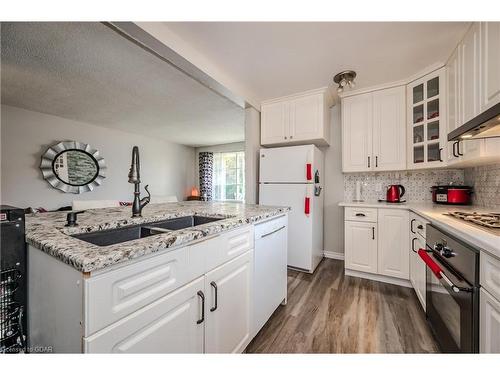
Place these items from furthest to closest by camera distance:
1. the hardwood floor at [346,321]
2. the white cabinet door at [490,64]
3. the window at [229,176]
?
the window at [229,176], the hardwood floor at [346,321], the white cabinet door at [490,64]

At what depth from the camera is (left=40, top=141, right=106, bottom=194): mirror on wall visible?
12.0 feet

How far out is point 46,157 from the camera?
3.61 metres

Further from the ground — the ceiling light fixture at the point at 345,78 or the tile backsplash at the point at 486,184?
the ceiling light fixture at the point at 345,78

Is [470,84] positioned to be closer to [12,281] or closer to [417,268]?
[417,268]

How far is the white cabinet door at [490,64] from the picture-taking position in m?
1.21

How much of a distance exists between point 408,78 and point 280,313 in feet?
8.85

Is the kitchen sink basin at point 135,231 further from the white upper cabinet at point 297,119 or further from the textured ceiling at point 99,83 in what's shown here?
the white upper cabinet at point 297,119

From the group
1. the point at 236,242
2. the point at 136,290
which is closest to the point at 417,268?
the point at 236,242

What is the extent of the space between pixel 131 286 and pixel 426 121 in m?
2.84

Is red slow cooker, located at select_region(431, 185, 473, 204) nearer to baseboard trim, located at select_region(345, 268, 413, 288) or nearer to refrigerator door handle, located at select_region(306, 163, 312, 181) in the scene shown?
baseboard trim, located at select_region(345, 268, 413, 288)

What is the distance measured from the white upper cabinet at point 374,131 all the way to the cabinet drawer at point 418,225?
692 millimetres

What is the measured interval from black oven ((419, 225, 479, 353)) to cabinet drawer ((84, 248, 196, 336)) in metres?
1.21

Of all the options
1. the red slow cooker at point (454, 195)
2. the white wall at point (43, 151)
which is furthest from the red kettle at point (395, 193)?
the white wall at point (43, 151)
